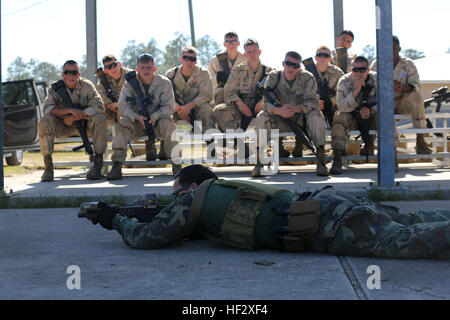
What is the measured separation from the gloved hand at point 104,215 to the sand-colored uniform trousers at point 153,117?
4.50 m

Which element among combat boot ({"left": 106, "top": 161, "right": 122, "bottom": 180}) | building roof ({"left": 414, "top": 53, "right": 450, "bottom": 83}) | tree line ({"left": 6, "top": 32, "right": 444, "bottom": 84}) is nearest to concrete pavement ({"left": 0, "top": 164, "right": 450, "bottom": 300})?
combat boot ({"left": 106, "top": 161, "right": 122, "bottom": 180})

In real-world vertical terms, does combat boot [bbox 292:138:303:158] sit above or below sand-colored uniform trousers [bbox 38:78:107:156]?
below

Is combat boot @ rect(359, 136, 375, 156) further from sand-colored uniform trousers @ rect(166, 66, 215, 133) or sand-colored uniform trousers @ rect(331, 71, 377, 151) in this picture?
sand-colored uniform trousers @ rect(166, 66, 215, 133)

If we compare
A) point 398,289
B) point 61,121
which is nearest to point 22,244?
point 398,289

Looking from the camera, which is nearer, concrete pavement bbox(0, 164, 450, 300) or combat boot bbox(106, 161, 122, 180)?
concrete pavement bbox(0, 164, 450, 300)

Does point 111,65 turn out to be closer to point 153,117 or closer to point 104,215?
point 153,117

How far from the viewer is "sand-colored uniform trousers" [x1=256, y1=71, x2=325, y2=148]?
8648mm

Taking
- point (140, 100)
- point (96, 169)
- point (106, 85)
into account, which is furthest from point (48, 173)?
point (106, 85)

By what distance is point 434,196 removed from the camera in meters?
6.65

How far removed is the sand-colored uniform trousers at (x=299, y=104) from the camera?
8.65 m

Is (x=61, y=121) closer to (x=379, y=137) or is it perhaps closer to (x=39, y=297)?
(x=379, y=137)

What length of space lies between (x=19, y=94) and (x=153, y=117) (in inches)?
200

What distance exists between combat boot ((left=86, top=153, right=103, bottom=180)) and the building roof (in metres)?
11.7
